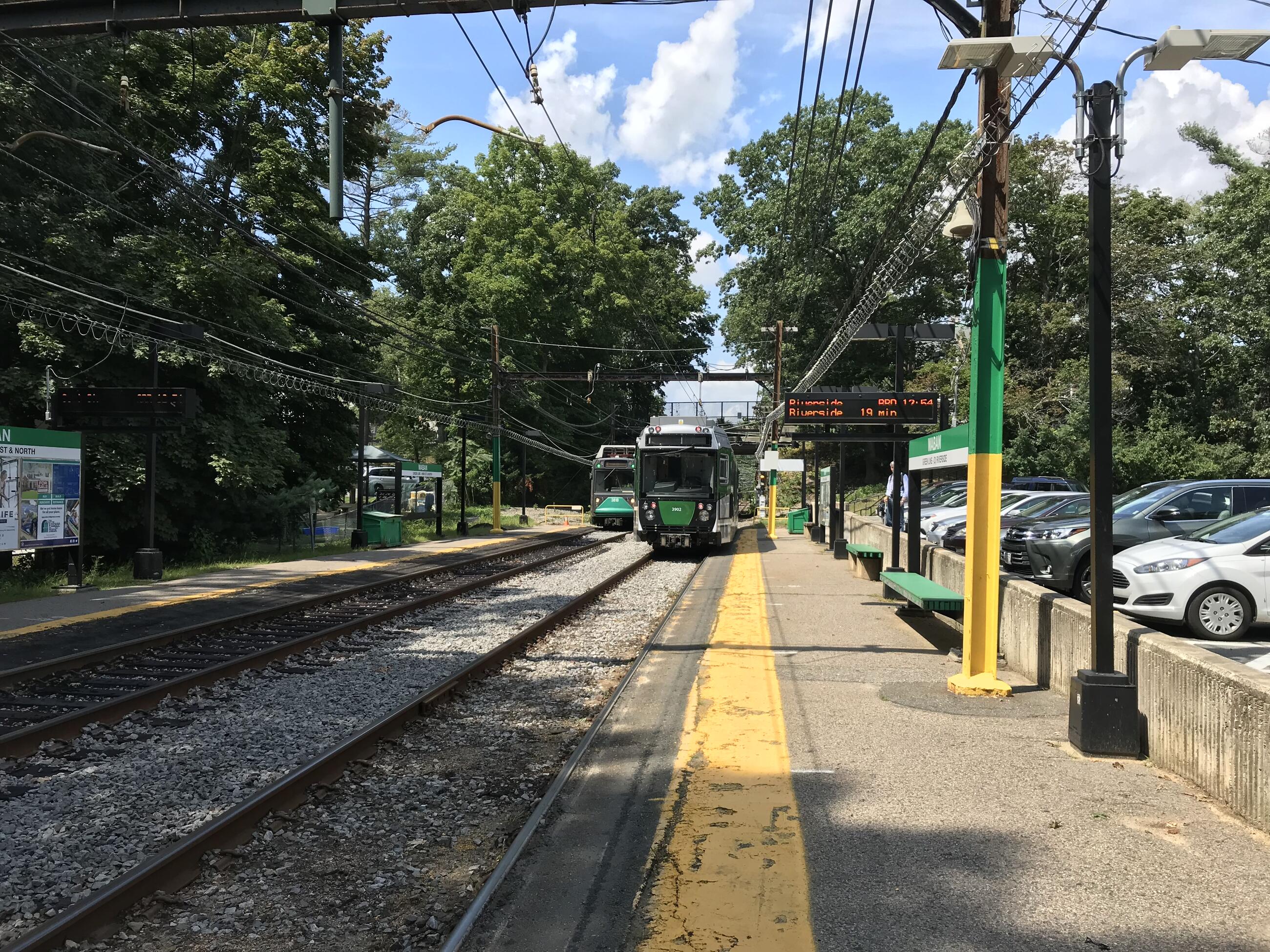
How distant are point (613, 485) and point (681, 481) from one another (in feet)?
49.8

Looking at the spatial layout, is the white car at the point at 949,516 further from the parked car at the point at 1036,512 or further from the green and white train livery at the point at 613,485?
the green and white train livery at the point at 613,485

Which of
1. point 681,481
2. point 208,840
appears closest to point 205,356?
point 681,481

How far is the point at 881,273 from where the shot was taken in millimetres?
12141

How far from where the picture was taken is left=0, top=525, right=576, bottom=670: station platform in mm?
11062

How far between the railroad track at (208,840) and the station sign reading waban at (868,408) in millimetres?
7871

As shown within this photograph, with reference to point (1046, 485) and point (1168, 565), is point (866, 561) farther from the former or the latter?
point (1046, 485)

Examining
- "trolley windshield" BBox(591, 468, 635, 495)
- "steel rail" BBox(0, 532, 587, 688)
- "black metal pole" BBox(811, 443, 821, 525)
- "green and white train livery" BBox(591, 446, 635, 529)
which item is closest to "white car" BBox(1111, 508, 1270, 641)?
"steel rail" BBox(0, 532, 587, 688)

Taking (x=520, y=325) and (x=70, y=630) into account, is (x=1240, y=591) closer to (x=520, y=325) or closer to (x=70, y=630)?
(x=70, y=630)

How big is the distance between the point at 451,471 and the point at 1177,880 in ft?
167

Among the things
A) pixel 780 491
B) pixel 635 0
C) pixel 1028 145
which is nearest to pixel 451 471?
Answer: pixel 780 491

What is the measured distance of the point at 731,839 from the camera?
4801 millimetres

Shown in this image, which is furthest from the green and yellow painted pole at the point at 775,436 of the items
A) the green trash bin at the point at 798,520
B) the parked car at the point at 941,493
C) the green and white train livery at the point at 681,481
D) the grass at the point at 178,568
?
the grass at the point at 178,568

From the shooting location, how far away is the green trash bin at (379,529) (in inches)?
1122

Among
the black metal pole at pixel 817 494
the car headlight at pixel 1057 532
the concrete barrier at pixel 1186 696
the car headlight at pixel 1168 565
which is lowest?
the concrete barrier at pixel 1186 696
